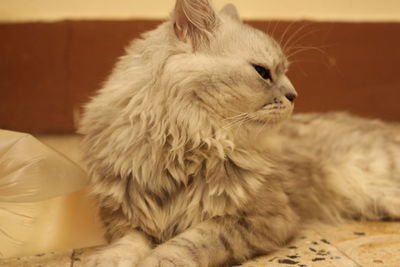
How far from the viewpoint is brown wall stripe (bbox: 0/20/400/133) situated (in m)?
2.71

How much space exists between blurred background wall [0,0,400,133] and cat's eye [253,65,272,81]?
1.16m

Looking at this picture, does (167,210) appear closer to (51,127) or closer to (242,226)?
(242,226)

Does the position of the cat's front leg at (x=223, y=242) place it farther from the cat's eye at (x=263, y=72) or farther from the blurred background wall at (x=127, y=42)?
the blurred background wall at (x=127, y=42)

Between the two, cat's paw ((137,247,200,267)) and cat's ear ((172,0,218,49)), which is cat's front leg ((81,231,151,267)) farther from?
cat's ear ((172,0,218,49))

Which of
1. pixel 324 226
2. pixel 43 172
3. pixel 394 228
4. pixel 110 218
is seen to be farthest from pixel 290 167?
pixel 43 172

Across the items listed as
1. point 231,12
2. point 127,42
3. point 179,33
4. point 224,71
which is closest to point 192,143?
point 224,71

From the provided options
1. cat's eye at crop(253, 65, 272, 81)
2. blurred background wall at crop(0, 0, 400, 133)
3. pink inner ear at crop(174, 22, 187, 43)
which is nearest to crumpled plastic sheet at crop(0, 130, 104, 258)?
pink inner ear at crop(174, 22, 187, 43)

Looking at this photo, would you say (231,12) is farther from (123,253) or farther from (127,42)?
(127,42)

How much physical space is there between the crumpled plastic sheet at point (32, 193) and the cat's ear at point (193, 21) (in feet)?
1.96

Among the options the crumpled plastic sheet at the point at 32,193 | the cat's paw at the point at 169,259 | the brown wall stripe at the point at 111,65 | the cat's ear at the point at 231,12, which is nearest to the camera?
the cat's paw at the point at 169,259

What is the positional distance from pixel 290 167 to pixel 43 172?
889 millimetres

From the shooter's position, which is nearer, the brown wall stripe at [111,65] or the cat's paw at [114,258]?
the cat's paw at [114,258]

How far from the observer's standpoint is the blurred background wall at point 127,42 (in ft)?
8.91

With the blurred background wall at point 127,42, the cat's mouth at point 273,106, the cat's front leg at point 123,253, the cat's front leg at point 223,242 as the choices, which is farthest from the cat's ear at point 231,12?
the blurred background wall at point 127,42
